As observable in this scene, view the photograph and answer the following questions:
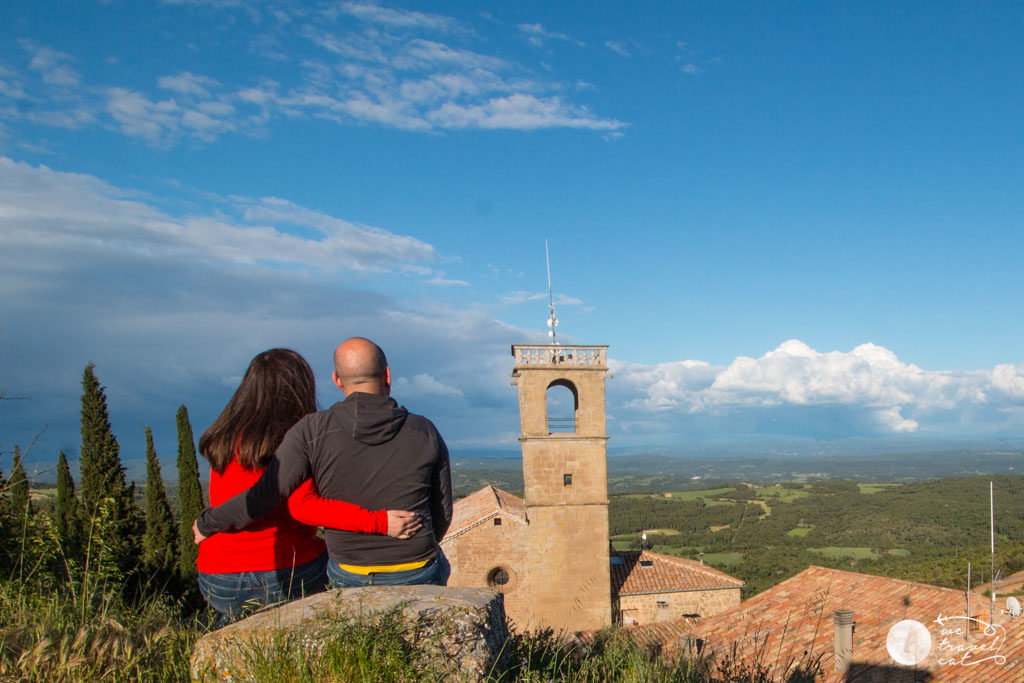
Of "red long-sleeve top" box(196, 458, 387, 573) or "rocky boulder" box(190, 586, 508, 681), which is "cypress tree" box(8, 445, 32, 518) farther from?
"rocky boulder" box(190, 586, 508, 681)

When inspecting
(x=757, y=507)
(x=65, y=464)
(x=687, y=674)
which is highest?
(x=65, y=464)

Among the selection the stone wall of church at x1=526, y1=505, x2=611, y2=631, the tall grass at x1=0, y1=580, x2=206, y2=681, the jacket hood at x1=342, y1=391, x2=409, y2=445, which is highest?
the jacket hood at x1=342, y1=391, x2=409, y2=445

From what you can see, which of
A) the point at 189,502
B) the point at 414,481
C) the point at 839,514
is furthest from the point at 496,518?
the point at 839,514

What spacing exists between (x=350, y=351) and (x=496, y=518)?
16.6 metres

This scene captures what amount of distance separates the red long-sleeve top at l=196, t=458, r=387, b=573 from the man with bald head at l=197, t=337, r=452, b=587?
0.31 feet

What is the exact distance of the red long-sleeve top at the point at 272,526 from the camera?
2900 millimetres

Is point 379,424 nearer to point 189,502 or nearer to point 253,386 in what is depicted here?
point 253,386

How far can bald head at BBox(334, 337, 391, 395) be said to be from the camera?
308 cm

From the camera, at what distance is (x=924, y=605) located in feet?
44.0

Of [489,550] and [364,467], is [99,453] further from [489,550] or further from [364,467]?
[364,467]

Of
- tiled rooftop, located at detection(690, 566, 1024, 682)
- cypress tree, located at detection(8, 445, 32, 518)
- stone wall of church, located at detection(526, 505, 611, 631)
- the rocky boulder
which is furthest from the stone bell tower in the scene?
the rocky boulder

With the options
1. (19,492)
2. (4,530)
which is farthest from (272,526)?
(19,492)

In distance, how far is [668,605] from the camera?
19.7 m

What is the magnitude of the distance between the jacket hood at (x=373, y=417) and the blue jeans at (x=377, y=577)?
677 mm
